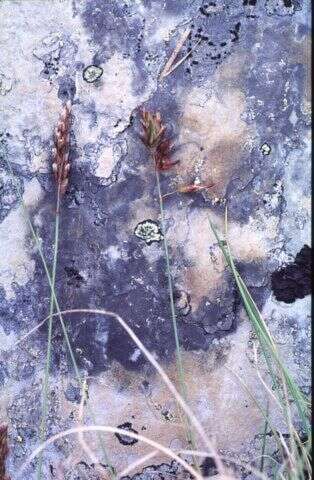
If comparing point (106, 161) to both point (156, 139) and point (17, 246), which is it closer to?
point (156, 139)

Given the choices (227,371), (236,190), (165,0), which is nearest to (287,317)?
(227,371)

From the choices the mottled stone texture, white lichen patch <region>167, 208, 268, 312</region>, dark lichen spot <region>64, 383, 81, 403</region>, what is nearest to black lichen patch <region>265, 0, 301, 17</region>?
the mottled stone texture

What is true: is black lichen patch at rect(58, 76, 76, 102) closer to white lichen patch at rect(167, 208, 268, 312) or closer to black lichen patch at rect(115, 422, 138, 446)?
white lichen patch at rect(167, 208, 268, 312)

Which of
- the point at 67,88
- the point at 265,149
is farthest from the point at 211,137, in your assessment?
the point at 67,88

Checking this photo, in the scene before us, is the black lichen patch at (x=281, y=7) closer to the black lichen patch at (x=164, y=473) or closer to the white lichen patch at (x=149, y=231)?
the white lichen patch at (x=149, y=231)

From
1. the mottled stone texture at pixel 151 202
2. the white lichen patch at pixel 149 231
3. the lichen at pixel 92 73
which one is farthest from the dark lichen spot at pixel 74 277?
the lichen at pixel 92 73

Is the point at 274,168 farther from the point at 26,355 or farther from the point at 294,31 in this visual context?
the point at 26,355

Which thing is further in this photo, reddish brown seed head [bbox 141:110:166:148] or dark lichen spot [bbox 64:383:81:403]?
dark lichen spot [bbox 64:383:81:403]
